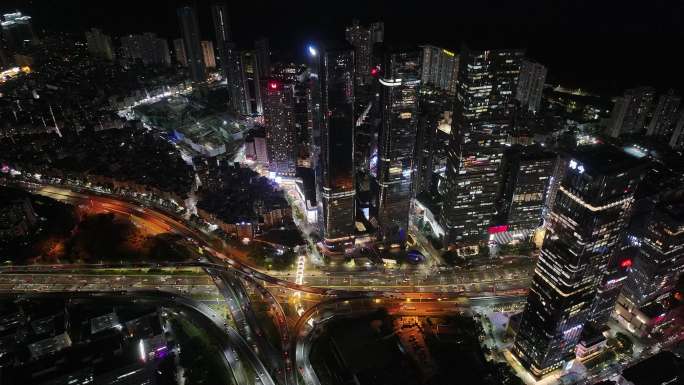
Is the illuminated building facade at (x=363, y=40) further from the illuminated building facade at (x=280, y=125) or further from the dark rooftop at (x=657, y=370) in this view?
the dark rooftop at (x=657, y=370)

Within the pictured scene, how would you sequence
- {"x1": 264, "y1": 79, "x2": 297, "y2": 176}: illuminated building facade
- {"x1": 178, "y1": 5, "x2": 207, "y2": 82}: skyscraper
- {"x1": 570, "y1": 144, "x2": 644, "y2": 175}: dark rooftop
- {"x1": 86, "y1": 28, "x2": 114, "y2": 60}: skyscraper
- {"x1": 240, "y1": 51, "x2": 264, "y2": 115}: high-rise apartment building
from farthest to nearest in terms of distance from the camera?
{"x1": 86, "y1": 28, "x2": 114, "y2": 60}: skyscraper < {"x1": 178, "y1": 5, "x2": 207, "y2": 82}: skyscraper < {"x1": 240, "y1": 51, "x2": 264, "y2": 115}: high-rise apartment building < {"x1": 264, "y1": 79, "x2": 297, "y2": 176}: illuminated building facade < {"x1": 570, "y1": 144, "x2": 644, "y2": 175}: dark rooftop

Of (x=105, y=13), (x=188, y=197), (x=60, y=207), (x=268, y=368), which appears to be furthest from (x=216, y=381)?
(x=105, y=13)

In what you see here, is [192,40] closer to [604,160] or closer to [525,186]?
[525,186]

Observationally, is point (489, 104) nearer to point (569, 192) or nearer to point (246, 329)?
point (569, 192)

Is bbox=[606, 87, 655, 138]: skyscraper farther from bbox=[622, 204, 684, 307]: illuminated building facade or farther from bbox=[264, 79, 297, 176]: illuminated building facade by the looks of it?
bbox=[264, 79, 297, 176]: illuminated building facade

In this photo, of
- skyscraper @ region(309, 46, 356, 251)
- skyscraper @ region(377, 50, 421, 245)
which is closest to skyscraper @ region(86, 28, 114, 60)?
skyscraper @ region(309, 46, 356, 251)
